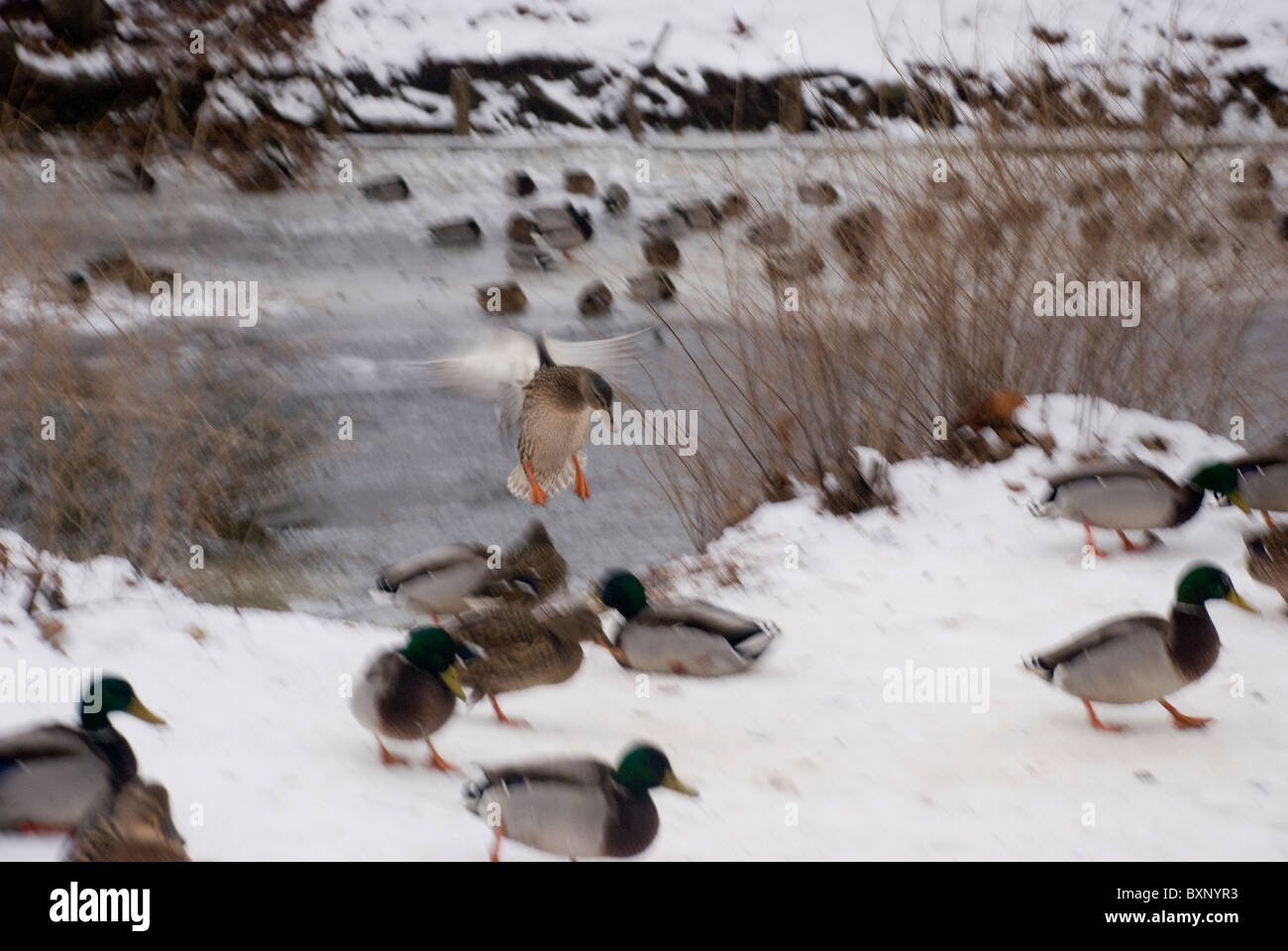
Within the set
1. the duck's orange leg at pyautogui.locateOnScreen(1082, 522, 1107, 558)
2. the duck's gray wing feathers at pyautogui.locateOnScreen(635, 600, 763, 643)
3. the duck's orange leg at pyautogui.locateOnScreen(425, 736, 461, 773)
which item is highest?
the duck's orange leg at pyautogui.locateOnScreen(1082, 522, 1107, 558)

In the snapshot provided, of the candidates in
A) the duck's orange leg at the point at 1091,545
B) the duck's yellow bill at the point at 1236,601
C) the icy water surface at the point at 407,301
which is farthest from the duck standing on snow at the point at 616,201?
the duck's yellow bill at the point at 1236,601

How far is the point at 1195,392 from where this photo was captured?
16.7 ft

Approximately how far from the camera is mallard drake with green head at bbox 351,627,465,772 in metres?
2.55

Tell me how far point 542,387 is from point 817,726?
4.44 feet

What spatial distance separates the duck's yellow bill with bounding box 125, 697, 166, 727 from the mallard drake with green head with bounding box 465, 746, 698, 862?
2.39 feet

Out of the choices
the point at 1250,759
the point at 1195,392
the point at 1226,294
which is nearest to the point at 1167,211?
the point at 1226,294

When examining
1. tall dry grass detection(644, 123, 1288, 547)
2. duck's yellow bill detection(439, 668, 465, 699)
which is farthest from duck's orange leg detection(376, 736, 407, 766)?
tall dry grass detection(644, 123, 1288, 547)

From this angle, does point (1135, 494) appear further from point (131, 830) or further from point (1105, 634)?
point (131, 830)

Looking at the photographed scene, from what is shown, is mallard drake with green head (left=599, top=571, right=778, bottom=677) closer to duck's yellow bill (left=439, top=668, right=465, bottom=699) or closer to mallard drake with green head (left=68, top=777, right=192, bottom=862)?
duck's yellow bill (left=439, top=668, right=465, bottom=699)

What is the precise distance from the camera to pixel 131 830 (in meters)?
2.07

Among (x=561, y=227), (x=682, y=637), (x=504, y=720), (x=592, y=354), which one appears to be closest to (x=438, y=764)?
(x=504, y=720)

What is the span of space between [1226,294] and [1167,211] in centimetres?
36
